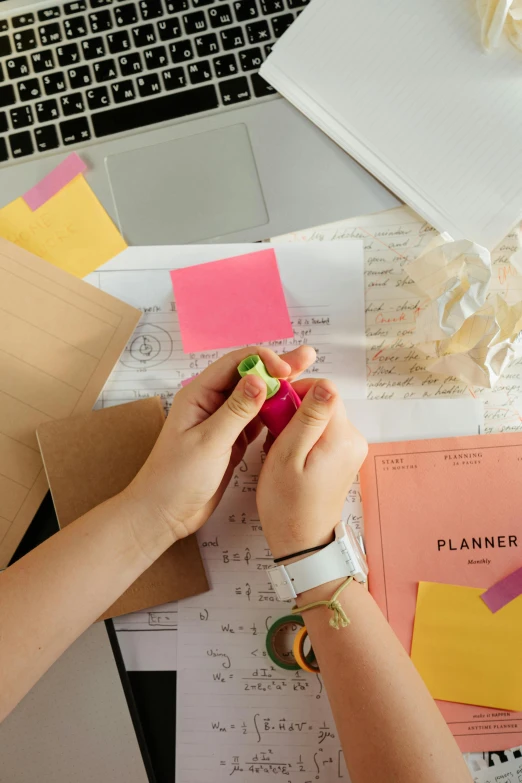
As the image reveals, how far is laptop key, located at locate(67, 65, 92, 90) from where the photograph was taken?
759 millimetres

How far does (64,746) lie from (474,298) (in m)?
0.67

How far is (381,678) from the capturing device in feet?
1.94

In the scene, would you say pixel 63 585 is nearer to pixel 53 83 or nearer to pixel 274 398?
pixel 274 398

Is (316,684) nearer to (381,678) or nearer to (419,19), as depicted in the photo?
(381,678)

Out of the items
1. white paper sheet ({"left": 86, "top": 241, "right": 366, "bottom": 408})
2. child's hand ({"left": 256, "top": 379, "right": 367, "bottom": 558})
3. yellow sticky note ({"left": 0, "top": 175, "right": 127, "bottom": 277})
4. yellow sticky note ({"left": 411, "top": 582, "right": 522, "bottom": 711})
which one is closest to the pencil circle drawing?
white paper sheet ({"left": 86, "top": 241, "right": 366, "bottom": 408})

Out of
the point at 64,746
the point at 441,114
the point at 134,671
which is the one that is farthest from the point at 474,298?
the point at 64,746

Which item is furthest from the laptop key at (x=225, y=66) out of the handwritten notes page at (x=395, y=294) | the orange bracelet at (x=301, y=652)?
the orange bracelet at (x=301, y=652)

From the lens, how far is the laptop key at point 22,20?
30.2 inches

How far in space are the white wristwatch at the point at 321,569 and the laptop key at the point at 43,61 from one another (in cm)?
64

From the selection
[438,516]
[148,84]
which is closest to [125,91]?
[148,84]

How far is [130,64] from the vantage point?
0.75m

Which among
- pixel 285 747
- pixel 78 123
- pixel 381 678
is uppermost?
pixel 78 123

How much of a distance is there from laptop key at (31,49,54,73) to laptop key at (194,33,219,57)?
18 centimetres

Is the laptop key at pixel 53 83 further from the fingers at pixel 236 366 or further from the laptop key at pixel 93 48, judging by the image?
the fingers at pixel 236 366
